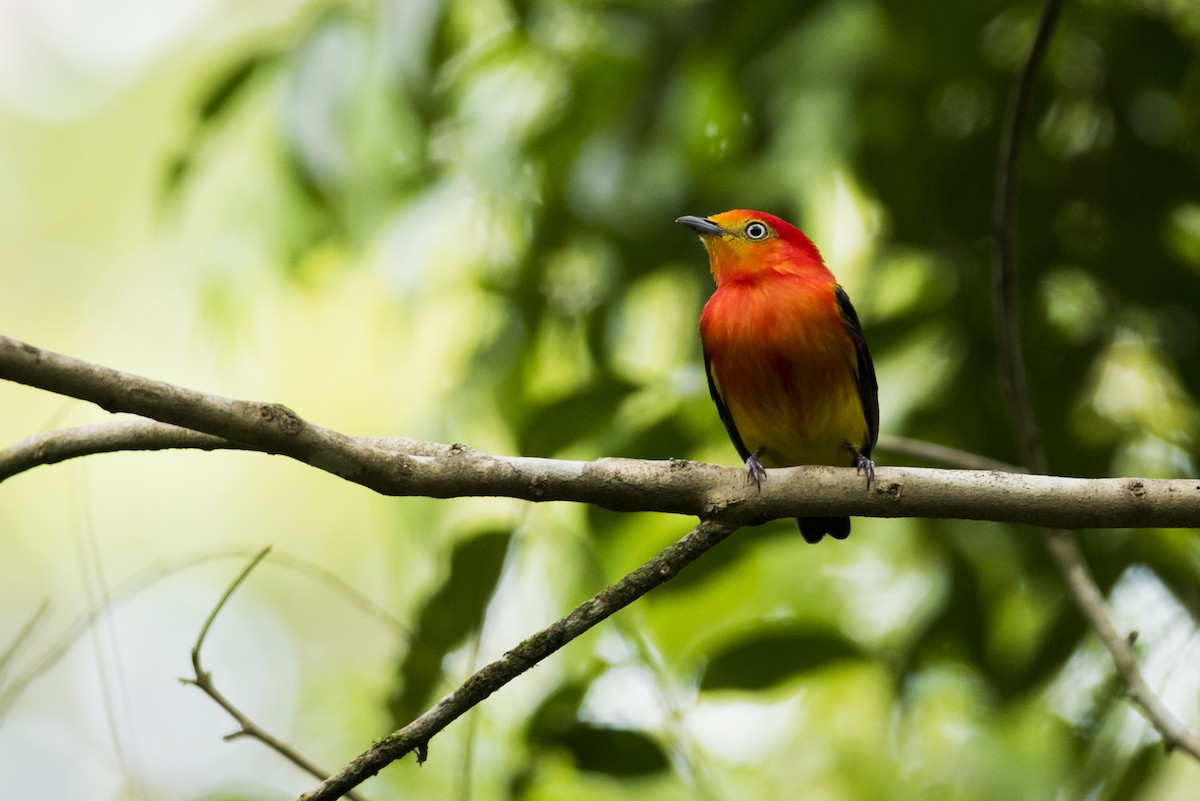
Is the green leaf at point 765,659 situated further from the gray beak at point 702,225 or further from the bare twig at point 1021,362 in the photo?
the gray beak at point 702,225

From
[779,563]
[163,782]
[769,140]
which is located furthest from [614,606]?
[163,782]

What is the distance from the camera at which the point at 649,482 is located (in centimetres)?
229

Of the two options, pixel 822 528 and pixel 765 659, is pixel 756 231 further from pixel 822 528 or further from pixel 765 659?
Answer: pixel 765 659

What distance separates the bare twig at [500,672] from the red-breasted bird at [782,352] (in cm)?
171

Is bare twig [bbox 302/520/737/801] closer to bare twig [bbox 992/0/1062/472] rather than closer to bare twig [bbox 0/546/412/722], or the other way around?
bare twig [bbox 0/546/412/722]

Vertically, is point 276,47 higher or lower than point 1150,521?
higher

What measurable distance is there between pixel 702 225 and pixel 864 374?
0.73 meters

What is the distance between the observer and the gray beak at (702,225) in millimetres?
3867

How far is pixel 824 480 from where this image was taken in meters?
2.45

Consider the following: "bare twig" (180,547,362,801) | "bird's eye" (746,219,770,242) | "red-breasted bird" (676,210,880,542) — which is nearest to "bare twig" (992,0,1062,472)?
"red-breasted bird" (676,210,880,542)

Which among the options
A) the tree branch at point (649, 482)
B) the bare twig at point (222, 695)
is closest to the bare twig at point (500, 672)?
the tree branch at point (649, 482)

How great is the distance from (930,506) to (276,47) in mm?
2770

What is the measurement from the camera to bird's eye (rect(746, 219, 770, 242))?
408 centimetres

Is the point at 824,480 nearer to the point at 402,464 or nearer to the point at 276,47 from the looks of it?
the point at 402,464
